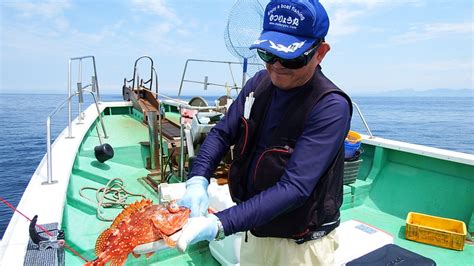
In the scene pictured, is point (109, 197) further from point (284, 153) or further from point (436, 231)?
point (436, 231)

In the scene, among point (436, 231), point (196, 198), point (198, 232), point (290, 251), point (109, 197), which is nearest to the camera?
point (198, 232)

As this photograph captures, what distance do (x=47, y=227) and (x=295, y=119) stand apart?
1.67 m

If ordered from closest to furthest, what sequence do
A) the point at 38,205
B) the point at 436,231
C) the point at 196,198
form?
the point at 196,198 < the point at 38,205 < the point at 436,231

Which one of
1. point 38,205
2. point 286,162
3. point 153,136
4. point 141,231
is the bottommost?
point 38,205

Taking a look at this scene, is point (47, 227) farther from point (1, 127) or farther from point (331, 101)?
point (1, 127)

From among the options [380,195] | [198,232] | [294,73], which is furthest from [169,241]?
[380,195]

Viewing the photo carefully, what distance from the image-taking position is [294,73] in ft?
4.73

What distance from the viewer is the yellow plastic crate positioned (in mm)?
3504

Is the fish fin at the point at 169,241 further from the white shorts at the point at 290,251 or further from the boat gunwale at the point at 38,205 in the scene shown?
the boat gunwale at the point at 38,205

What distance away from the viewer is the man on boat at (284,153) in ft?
4.23

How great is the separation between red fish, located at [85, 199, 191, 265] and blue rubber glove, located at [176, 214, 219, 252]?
7 cm

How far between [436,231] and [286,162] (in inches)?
121

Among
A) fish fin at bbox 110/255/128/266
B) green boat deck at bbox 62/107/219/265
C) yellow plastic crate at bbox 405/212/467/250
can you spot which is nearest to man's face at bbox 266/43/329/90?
fish fin at bbox 110/255/128/266

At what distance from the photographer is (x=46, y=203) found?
2.49 m
